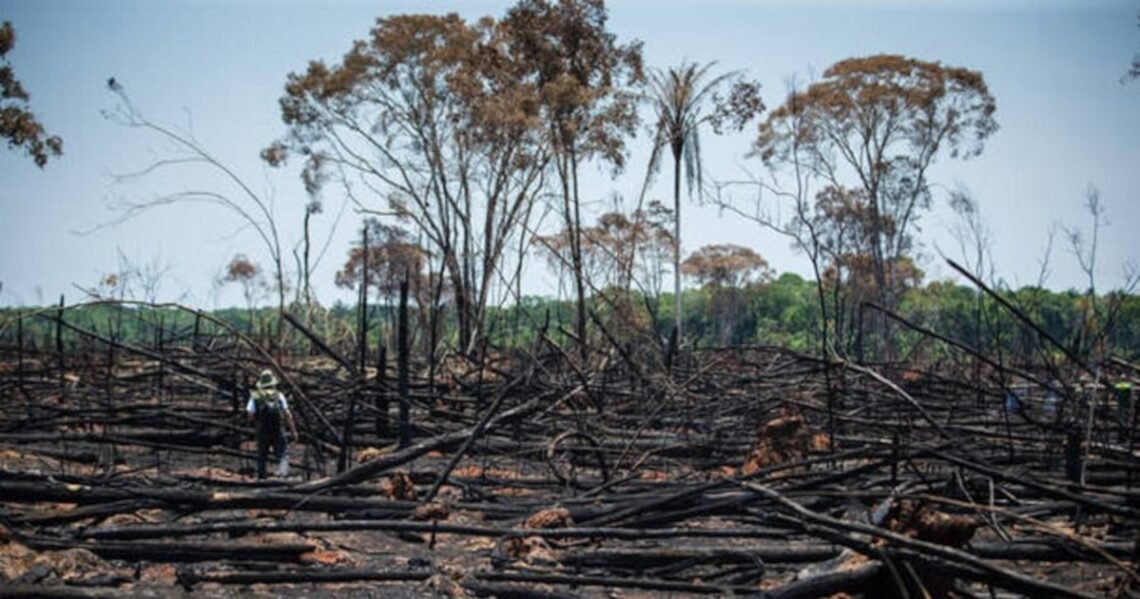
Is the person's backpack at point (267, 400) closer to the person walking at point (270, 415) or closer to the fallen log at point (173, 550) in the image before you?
the person walking at point (270, 415)

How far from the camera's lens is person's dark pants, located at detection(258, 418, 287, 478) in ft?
29.8

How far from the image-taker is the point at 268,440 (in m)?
9.43

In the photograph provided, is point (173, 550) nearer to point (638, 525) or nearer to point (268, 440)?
point (638, 525)

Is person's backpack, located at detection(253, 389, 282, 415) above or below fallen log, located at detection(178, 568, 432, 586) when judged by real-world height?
above

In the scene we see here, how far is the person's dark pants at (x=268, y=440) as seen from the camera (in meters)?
9.08

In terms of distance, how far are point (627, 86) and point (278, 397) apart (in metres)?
16.8

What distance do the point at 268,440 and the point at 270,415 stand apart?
0.28 m

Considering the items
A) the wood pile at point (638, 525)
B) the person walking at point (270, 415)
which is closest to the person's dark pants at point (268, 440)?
the person walking at point (270, 415)

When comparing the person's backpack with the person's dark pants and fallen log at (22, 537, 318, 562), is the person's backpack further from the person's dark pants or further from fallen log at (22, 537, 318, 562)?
fallen log at (22, 537, 318, 562)

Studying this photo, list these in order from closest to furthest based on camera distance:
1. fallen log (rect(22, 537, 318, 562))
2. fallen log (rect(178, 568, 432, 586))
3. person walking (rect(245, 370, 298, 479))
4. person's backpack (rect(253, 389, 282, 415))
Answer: fallen log (rect(178, 568, 432, 586))
fallen log (rect(22, 537, 318, 562))
person walking (rect(245, 370, 298, 479))
person's backpack (rect(253, 389, 282, 415))

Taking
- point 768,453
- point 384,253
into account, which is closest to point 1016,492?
point 768,453

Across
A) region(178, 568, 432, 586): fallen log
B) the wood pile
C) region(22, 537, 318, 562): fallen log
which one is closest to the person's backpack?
the wood pile

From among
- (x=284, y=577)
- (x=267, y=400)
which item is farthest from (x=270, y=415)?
(x=284, y=577)

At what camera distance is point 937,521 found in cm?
348
